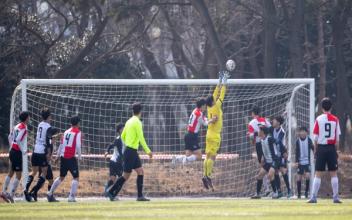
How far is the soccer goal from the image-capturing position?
98.3ft

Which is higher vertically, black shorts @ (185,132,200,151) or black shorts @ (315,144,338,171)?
black shorts @ (185,132,200,151)

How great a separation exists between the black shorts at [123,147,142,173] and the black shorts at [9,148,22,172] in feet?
8.84

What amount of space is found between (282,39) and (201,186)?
12175 millimetres

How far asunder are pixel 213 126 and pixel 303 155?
8.28 feet

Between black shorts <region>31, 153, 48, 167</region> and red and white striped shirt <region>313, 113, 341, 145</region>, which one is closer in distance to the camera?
red and white striped shirt <region>313, 113, 341, 145</region>

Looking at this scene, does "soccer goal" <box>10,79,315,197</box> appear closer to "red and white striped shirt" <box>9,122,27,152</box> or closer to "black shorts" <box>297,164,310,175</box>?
"black shorts" <box>297,164,310,175</box>

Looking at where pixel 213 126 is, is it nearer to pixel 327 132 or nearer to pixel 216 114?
pixel 216 114

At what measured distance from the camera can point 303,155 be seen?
1094 inches

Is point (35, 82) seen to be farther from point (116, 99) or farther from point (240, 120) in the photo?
point (240, 120)

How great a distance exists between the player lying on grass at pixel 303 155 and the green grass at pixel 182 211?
5691 millimetres

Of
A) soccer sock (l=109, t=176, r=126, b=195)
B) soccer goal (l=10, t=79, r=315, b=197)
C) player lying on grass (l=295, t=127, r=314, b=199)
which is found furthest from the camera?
soccer goal (l=10, t=79, r=315, b=197)

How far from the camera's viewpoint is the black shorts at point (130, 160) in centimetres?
2338

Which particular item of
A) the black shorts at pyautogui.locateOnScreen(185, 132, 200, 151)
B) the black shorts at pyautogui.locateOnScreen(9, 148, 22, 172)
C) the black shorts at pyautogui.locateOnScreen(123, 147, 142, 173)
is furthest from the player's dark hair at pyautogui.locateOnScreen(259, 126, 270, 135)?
the black shorts at pyautogui.locateOnScreen(9, 148, 22, 172)

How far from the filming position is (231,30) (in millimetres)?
42500
